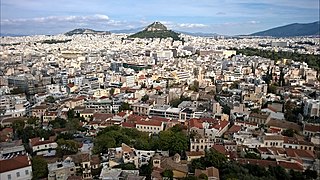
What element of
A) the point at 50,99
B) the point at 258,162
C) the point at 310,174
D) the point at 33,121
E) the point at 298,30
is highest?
the point at 298,30

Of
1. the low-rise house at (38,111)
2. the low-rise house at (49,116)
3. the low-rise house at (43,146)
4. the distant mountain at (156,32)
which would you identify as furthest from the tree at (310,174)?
the distant mountain at (156,32)

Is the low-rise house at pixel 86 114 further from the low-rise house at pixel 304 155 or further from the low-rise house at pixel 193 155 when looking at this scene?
the low-rise house at pixel 304 155

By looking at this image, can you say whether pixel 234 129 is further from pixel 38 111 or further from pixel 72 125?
pixel 38 111

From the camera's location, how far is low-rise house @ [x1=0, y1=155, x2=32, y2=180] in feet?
14.6

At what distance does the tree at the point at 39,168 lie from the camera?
5.02m

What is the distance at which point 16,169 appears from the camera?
4.58 metres

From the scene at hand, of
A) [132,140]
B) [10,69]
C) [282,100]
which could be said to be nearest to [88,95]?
[132,140]

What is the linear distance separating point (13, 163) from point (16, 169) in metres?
0.11

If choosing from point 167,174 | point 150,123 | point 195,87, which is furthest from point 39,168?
point 195,87

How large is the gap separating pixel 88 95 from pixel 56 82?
366 centimetres

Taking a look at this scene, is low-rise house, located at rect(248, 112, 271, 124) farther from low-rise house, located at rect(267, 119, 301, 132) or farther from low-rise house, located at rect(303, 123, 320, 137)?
low-rise house, located at rect(303, 123, 320, 137)

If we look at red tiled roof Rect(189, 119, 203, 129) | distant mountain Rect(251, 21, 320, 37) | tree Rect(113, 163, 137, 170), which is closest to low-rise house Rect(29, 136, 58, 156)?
tree Rect(113, 163, 137, 170)

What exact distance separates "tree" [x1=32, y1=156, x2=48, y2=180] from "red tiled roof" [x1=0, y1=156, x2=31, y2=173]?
27cm

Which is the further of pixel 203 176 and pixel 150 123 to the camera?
pixel 150 123
